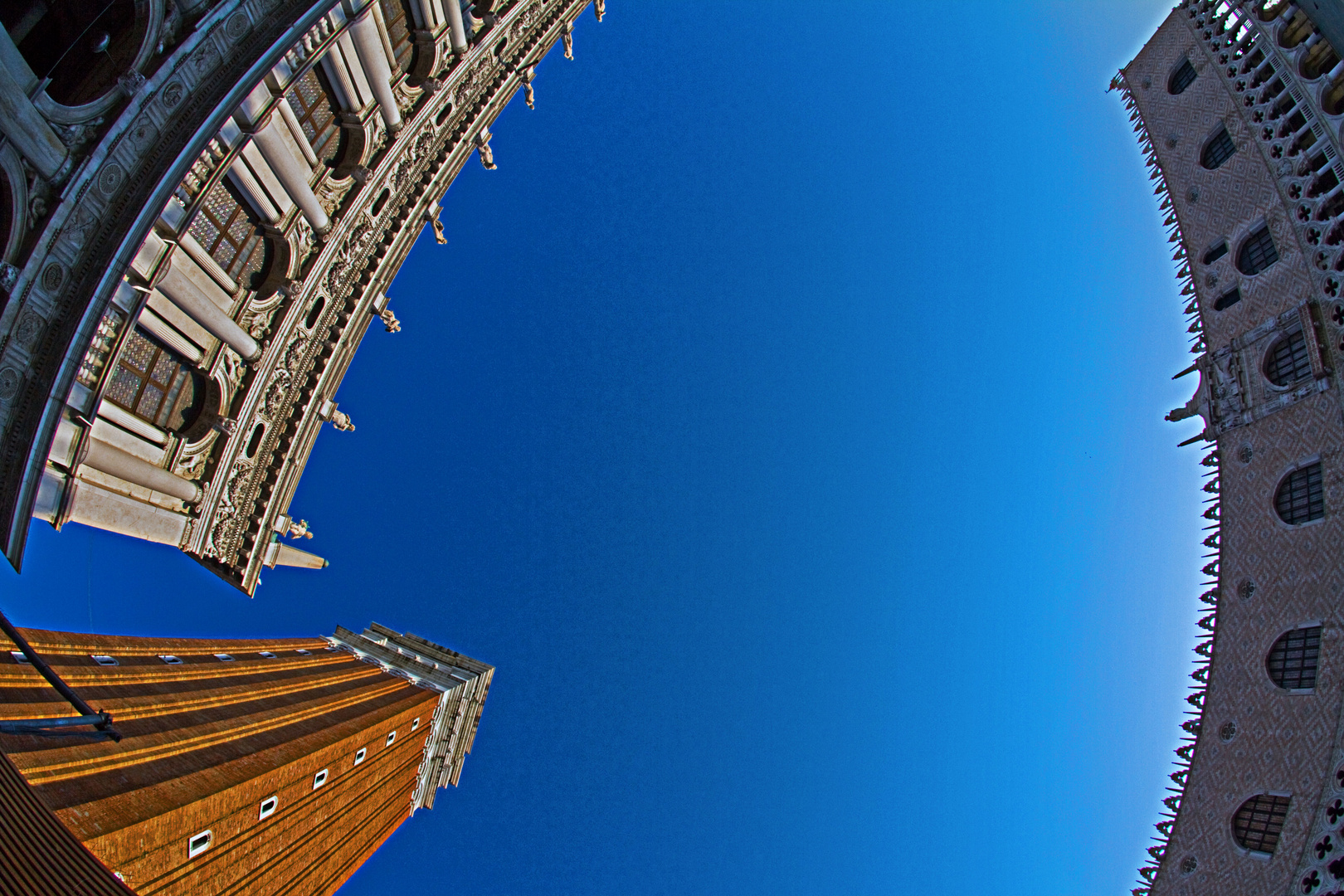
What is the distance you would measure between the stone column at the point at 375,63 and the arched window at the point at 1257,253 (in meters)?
36.6

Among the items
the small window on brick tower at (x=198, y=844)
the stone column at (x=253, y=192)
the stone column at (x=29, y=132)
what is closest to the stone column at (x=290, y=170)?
the stone column at (x=253, y=192)

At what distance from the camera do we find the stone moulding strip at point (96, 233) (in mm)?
14383

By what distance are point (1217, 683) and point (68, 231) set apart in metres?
42.6

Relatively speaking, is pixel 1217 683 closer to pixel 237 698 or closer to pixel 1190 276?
pixel 1190 276

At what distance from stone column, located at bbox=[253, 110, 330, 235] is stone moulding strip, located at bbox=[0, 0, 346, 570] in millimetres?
1880

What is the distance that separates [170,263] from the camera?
17.2m

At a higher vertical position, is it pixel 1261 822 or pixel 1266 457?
pixel 1266 457

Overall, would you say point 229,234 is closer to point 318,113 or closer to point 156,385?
point 156,385

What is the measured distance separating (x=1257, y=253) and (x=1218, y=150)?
21.1 feet

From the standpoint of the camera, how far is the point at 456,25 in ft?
83.7

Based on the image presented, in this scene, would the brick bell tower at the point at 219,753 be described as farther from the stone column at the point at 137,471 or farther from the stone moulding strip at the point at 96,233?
the stone moulding strip at the point at 96,233

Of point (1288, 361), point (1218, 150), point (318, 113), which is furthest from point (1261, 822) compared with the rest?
point (318, 113)

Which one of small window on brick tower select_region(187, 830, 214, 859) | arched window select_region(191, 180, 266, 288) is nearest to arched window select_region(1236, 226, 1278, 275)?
arched window select_region(191, 180, 266, 288)

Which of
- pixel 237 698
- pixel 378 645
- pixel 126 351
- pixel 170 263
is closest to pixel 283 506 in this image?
pixel 126 351
